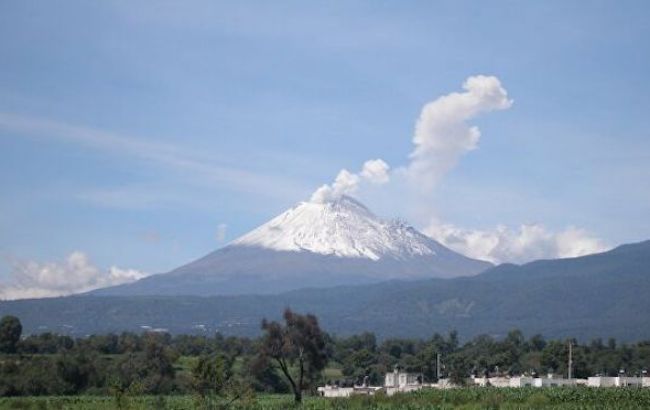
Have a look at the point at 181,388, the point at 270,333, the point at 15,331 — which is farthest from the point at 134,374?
the point at 15,331

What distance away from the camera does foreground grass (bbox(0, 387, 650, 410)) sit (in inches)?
2266

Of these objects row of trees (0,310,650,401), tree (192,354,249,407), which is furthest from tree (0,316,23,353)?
tree (192,354,249,407)

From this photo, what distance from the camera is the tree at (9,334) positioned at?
379ft

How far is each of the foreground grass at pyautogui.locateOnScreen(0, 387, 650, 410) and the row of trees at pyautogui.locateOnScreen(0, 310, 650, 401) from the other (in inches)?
51.9

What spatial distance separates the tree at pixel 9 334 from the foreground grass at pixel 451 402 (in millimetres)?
45760

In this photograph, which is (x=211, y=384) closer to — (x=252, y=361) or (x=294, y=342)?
(x=294, y=342)

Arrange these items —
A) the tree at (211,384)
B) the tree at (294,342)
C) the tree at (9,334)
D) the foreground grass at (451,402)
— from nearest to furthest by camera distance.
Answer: the tree at (211,384) < the foreground grass at (451,402) < the tree at (294,342) < the tree at (9,334)

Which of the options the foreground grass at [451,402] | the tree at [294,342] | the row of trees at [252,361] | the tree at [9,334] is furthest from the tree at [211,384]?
the tree at [9,334]

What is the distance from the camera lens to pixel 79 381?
93688mm

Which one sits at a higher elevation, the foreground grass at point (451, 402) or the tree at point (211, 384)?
the tree at point (211, 384)

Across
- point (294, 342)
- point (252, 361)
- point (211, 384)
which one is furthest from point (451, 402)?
point (252, 361)

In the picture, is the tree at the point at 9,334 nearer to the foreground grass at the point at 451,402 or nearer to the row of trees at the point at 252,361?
the row of trees at the point at 252,361

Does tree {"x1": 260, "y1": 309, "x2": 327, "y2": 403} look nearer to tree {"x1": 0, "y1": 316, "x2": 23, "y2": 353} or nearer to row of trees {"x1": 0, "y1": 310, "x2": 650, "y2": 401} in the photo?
row of trees {"x1": 0, "y1": 310, "x2": 650, "y2": 401}

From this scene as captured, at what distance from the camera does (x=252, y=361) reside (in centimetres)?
7944
